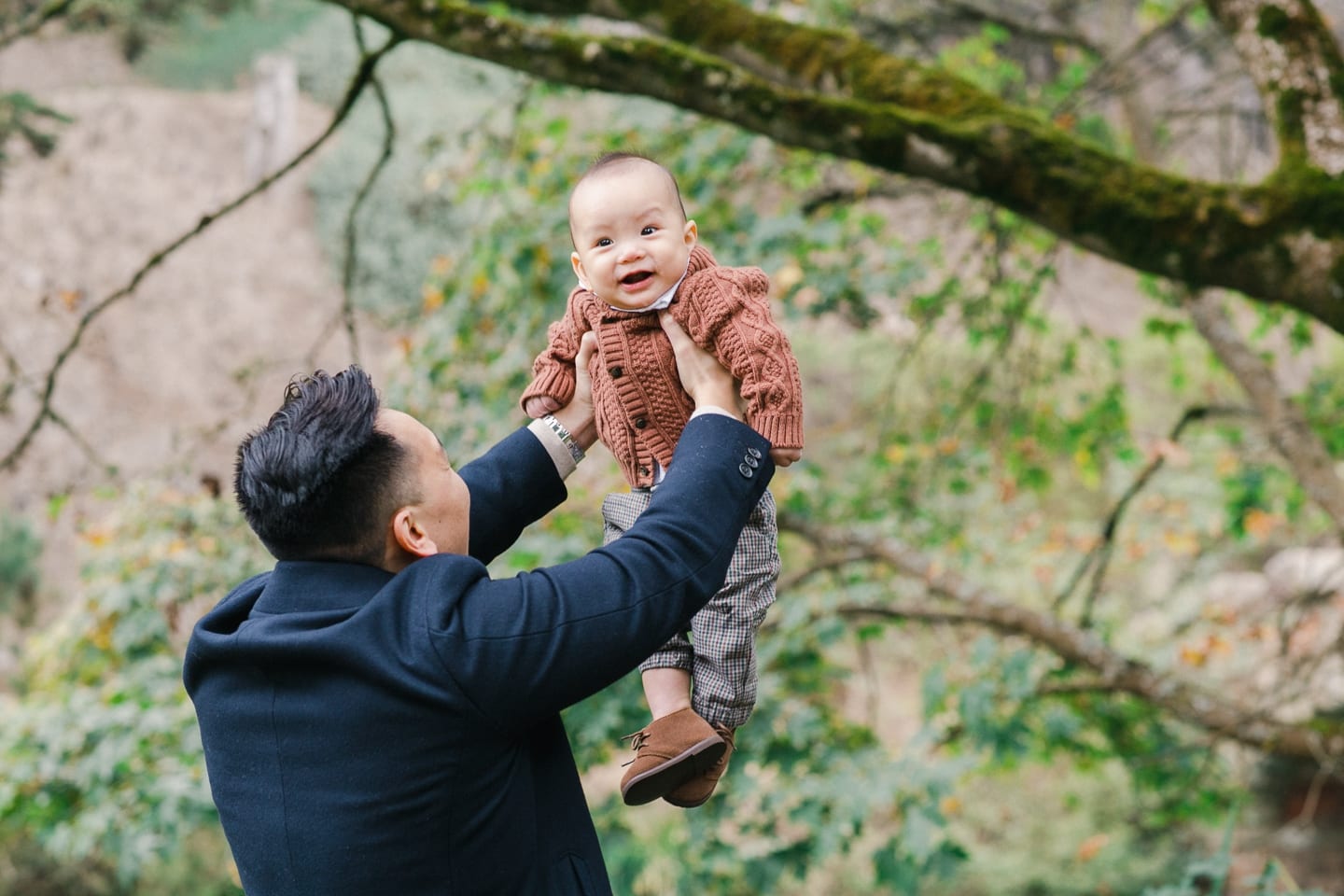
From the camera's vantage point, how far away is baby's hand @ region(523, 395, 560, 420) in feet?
6.08

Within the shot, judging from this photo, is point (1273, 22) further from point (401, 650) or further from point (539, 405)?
point (401, 650)

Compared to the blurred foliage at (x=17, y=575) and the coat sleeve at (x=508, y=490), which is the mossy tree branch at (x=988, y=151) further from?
the blurred foliage at (x=17, y=575)

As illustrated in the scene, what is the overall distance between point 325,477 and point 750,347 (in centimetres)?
54

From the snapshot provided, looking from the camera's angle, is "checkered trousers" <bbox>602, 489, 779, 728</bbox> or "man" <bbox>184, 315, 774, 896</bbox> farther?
"checkered trousers" <bbox>602, 489, 779, 728</bbox>

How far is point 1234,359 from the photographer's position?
4578 mm

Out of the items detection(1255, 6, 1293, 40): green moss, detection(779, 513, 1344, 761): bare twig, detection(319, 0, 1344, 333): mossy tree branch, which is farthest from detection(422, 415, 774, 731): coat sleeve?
detection(779, 513, 1344, 761): bare twig

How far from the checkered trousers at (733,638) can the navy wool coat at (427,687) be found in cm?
25

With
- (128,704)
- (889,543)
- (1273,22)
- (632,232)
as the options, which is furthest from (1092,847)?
(632,232)

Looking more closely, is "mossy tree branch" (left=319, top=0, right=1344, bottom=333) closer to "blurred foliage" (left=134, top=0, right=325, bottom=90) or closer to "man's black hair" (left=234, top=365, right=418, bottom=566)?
"man's black hair" (left=234, top=365, right=418, bottom=566)

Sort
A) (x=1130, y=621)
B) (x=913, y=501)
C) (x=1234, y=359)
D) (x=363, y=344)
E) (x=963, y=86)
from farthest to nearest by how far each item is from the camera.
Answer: (x=363, y=344) → (x=1130, y=621) → (x=913, y=501) → (x=1234, y=359) → (x=963, y=86)

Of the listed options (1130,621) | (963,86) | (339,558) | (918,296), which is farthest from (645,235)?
(1130,621)

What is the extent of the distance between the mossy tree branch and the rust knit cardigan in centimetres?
92

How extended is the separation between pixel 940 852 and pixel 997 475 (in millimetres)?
2728

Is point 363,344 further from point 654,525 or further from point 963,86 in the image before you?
point 654,525
